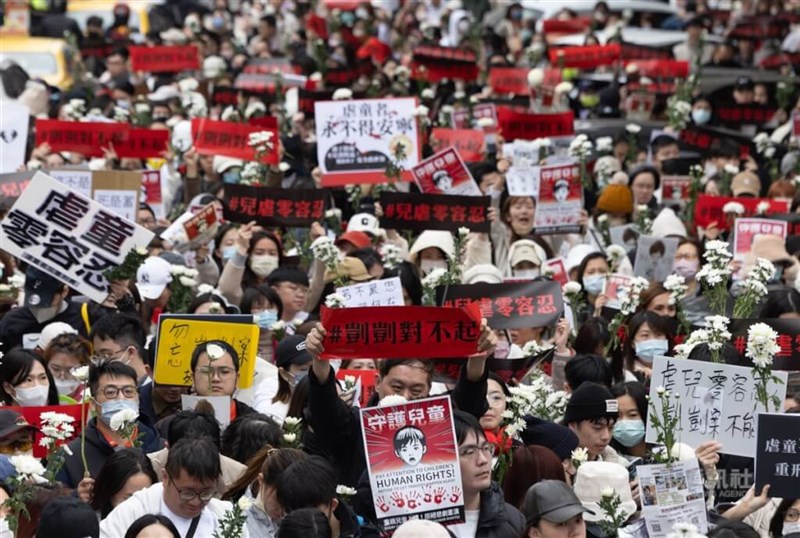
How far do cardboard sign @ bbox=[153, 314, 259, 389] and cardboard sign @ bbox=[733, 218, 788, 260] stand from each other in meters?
4.63

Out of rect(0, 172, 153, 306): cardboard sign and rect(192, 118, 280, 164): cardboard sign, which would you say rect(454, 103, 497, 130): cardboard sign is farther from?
rect(0, 172, 153, 306): cardboard sign

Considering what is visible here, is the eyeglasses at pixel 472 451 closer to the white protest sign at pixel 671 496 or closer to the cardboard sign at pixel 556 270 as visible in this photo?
the white protest sign at pixel 671 496

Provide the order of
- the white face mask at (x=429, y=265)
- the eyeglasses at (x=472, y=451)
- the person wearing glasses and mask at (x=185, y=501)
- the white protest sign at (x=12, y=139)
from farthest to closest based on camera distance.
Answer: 1. the white protest sign at (x=12, y=139)
2. the white face mask at (x=429, y=265)
3. the eyeglasses at (x=472, y=451)
4. the person wearing glasses and mask at (x=185, y=501)

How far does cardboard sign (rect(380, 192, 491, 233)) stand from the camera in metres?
14.7

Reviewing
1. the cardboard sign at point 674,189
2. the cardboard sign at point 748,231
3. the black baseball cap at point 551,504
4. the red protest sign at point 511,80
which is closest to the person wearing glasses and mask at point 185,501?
the black baseball cap at point 551,504

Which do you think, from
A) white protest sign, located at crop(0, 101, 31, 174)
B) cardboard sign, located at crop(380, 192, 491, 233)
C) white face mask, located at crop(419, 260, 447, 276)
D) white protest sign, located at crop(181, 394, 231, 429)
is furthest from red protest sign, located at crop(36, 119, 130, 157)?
white protest sign, located at crop(181, 394, 231, 429)

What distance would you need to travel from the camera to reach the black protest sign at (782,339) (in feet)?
37.8

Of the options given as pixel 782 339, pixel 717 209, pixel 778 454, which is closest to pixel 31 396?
pixel 778 454

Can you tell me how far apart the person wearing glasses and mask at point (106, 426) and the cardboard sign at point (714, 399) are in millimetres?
2465

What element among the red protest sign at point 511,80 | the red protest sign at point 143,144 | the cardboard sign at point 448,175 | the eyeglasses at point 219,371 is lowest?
the eyeglasses at point 219,371

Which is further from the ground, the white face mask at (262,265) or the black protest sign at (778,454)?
the white face mask at (262,265)

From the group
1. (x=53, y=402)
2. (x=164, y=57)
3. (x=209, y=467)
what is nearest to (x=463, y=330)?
(x=209, y=467)

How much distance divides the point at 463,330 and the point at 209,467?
168 centimetres

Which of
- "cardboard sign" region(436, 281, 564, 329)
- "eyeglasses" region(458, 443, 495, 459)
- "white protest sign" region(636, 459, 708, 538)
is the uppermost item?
"cardboard sign" region(436, 281, 564, 329)
